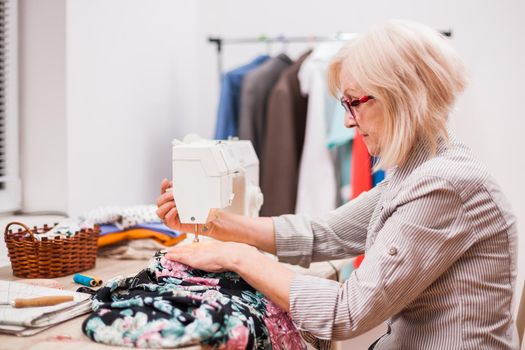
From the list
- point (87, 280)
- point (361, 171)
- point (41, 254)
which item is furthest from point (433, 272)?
point (361, 171)

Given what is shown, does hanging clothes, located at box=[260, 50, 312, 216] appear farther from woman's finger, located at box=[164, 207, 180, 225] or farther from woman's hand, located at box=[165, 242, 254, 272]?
woman's hand, located at box=[165, 242, 254, 272]

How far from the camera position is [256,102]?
10.0 feet

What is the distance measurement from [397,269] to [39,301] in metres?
0.76

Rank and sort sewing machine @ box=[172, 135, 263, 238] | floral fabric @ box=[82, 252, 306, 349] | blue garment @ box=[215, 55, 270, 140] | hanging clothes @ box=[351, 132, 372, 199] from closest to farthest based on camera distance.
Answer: floral fabric @ box=[82, 252, 306, 349] < sewing machine @ box=[172, 135, 263, 238] < hanging clothes @ box=[351, 132, 372, 199] < blue garment @ box=[215, 55, 270, 140]

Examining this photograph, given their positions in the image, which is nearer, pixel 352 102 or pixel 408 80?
pixel 408 80

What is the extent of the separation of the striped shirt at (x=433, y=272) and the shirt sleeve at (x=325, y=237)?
354 mm

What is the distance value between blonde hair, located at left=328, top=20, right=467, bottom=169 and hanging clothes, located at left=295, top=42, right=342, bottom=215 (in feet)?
4.87

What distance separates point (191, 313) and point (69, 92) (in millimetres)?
1308

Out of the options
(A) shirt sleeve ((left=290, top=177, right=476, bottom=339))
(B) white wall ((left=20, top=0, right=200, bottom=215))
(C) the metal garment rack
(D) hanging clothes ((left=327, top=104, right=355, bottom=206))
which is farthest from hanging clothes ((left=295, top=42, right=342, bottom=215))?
(A) shirt sleeve ((left=290, top=177, right=476, bottom=339))

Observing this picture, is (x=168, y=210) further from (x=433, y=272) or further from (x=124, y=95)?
A: (x=124, y=95)

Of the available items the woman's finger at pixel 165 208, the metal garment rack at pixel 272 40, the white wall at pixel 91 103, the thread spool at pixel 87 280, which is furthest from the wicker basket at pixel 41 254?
the metal garment rack at pixel 272 40

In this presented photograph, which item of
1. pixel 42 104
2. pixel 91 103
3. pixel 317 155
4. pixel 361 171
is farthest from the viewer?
pixel 317 155

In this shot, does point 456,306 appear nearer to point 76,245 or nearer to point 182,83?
point 76,245

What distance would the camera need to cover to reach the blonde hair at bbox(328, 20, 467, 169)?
1.39 meters
